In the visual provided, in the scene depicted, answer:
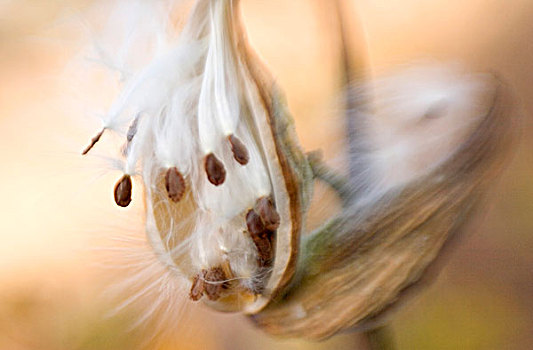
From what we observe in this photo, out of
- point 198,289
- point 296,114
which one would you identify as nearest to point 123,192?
point 198,289

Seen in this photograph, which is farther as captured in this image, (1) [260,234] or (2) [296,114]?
(2) [296,114]

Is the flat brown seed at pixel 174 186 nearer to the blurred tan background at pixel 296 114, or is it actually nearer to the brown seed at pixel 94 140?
the brown seed at pixel 94 140

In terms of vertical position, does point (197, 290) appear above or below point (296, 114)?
above

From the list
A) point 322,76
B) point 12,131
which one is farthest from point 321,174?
point 12,131

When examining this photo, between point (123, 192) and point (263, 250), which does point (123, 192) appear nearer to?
point (123, 192)

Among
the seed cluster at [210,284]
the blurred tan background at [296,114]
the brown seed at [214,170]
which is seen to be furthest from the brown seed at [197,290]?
the blurred tan background at [296,114]

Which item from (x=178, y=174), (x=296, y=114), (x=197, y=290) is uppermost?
(x=178, y=174)

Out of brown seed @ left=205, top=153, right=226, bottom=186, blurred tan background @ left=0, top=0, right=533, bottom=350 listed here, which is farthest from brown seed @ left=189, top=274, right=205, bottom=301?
blurred tan background @ left=0, top=0, right=533, bottom=350
